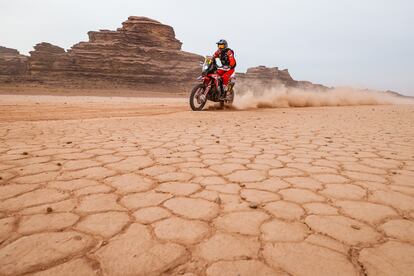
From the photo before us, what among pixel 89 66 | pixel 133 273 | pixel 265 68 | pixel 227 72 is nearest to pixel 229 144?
pixel 133 273

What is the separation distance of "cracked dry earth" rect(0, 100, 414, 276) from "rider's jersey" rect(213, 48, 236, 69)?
495 centimetres

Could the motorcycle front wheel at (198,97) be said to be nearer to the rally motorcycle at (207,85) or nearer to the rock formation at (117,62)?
the rally motorcycle at (207,85)

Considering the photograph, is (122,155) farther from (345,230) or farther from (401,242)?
(401,242)

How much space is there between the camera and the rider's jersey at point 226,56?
298 inches

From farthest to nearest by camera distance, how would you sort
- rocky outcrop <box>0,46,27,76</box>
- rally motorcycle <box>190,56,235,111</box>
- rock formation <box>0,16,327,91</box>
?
1. rocky outcrop <box>0,46,27,76</box>
2. rock formation <box>0,16,327,91</box>
3. rally motorcycle <box>190,56,235,111</box>

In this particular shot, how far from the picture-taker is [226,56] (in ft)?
24.9

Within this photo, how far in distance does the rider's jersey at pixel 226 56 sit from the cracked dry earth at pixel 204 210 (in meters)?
4.95

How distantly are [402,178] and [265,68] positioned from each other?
6468 centimetres

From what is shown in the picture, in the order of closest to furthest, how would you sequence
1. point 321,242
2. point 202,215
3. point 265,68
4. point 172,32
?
1. point 321,242
2. point 202,215
3. point 172,32
4. point 265,68

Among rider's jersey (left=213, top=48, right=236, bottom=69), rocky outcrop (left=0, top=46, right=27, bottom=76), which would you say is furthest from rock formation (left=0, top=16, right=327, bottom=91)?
rider's jersey (left=213, top=48, right=236, bottom=69)

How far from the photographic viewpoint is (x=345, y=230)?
1.36 meters

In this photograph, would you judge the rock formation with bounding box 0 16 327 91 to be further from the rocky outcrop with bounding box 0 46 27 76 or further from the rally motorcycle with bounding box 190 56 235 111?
the rally motorcycle with bounding box 190 56 235 111

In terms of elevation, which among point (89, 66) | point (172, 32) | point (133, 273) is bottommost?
point (133, 273)

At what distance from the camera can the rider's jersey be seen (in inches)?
298
